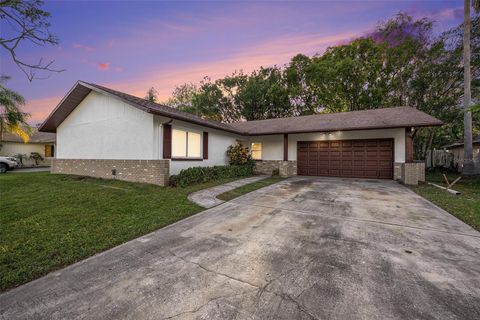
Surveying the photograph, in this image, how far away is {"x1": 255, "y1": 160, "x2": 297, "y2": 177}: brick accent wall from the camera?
13.0 m

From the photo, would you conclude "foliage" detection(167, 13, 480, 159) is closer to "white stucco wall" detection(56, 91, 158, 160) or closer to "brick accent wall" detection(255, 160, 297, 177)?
"brick accent wall" detection(255, 160, 297, 177)

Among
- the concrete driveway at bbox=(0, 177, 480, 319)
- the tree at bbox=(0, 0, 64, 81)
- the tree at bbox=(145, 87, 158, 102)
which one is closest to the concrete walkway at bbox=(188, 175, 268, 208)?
the concrete driveway at bbox=(0, 177, 480, 319)

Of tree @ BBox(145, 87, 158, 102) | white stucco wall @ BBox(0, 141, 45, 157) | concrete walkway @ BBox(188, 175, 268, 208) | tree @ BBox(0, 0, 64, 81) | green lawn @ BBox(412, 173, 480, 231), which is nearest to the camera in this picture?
green lawn @ BBox(412, 173, 480, 231)

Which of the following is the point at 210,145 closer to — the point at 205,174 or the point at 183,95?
the point at 205,174

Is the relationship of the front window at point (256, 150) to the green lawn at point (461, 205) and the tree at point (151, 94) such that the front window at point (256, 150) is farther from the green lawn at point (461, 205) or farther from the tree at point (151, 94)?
the tree at point (151, 94)

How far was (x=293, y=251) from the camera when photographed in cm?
313

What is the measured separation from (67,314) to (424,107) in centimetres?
2255

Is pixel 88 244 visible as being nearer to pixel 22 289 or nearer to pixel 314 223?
pixel 22 289

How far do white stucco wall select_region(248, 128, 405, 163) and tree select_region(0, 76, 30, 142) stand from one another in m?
12.9

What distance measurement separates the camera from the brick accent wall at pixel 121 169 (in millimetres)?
8422

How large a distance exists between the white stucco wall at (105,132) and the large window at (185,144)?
116 centimetres

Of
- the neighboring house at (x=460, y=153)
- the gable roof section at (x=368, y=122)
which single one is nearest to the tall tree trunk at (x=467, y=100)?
the neighboring house at (x=460, y=153)

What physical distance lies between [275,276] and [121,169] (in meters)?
9.35

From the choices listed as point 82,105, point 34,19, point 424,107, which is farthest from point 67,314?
point 424,107
